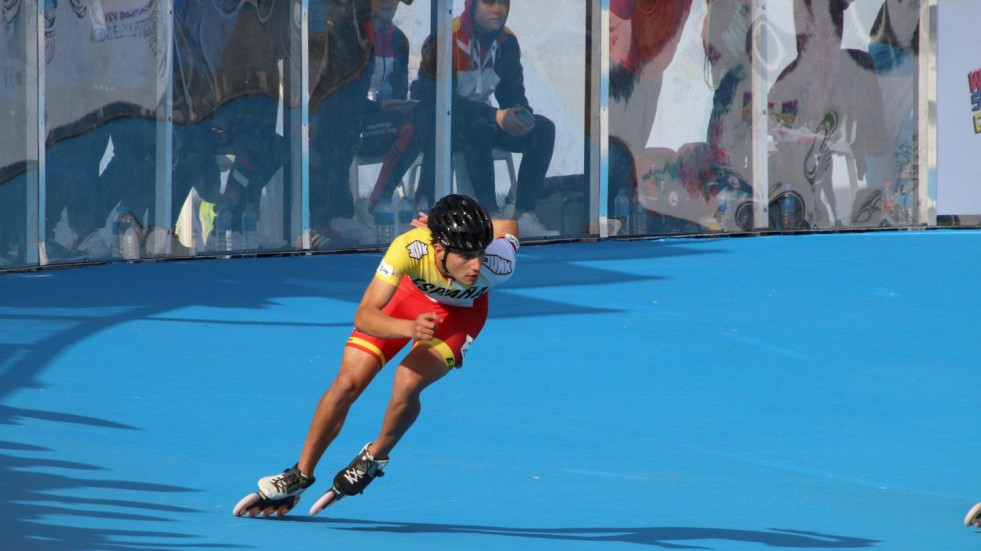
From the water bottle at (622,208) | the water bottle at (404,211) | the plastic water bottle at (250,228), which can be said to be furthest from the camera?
the water bottle at (622,208)

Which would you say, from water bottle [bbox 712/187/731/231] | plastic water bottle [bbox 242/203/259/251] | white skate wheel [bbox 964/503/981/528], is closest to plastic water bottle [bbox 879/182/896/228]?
water bottle [bbox 712/187/731/231]

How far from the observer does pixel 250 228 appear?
54.2 feet

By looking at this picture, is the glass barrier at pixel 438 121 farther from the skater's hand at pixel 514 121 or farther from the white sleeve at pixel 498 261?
the white sleeve at pixel 498 261

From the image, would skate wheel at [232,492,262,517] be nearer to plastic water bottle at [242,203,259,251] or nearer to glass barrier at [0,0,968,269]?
glass barrier at [0,0,968,269]

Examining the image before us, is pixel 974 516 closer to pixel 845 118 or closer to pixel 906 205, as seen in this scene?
pixel 845 118

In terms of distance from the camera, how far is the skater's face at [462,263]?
6.16 metres

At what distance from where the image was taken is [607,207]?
19.0 metres

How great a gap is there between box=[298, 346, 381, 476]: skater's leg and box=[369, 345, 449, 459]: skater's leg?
14cm

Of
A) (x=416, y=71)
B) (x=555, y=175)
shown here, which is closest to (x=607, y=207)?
(x=555, y=175)

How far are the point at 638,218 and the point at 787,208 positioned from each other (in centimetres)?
240

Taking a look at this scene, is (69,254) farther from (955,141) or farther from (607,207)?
(955,141)

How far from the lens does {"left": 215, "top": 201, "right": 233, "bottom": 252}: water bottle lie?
16.2m

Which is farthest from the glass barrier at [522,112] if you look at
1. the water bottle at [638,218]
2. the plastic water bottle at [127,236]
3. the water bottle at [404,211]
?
the plastic water bottle at [127,236]

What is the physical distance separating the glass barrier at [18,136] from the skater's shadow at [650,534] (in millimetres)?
8953
